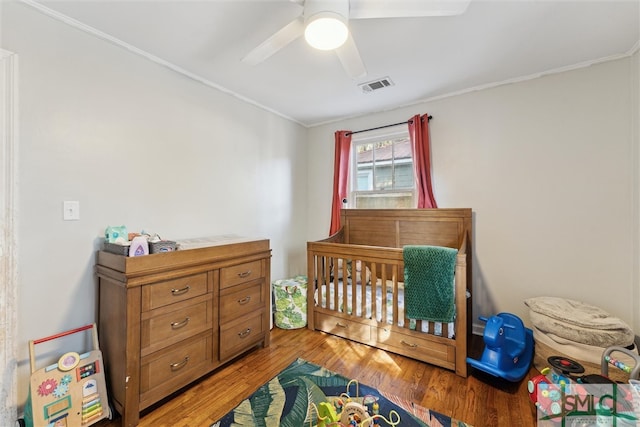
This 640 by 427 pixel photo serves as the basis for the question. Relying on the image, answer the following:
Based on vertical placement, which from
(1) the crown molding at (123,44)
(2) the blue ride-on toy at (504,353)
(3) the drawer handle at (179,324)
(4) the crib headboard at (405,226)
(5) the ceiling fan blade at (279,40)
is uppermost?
(1) the crown molding at (123,44)

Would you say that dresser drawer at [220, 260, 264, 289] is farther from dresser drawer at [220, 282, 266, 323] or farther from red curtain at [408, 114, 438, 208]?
red curtain at [408, 114, 438, 208]

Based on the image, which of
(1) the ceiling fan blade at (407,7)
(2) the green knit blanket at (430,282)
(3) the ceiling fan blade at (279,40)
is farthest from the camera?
(2) the green knit blanket at (430,282)

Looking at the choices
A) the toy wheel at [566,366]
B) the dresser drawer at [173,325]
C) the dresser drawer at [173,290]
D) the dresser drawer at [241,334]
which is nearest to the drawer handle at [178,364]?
the dresser drawer at [173,325]

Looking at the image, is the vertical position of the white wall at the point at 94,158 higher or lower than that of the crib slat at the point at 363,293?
higher

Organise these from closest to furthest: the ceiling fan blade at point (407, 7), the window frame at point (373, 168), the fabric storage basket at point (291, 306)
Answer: the ceiling fan blade at point (407, 7), the fabric storage basket at point (291, 306), the window frame at point (373, 168)

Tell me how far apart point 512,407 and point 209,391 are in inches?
76.9

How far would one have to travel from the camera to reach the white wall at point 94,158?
151 centimetres

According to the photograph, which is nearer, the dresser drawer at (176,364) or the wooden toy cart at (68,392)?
the wooden toy cart at (68,392)

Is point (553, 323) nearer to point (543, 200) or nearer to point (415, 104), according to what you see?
point (543, 200)

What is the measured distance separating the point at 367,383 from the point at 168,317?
1.42m

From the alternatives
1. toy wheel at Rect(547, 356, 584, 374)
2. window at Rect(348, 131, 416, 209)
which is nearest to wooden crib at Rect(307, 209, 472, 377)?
window at Rect(348, 131, 416, 209)

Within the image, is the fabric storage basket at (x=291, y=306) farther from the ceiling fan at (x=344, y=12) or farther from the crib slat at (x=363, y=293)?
the ceiling fan at (x=344, y=12)

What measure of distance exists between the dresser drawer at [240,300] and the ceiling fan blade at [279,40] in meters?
1.62

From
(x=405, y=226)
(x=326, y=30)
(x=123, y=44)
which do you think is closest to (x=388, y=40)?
(x=326, y=30)
